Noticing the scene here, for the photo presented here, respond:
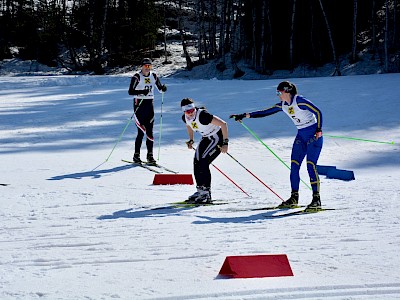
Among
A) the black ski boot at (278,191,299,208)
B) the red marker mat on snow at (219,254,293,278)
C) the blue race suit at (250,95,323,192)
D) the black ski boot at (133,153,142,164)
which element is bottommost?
the black ski boot at (133,153,142,164)

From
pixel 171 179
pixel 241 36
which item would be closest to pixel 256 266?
pixel 171 179

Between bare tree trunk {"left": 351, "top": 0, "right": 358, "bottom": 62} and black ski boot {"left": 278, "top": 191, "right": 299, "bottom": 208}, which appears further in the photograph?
bare tree trunk {"left": 351, "top": 0, "right": 358, "bottom": 62}

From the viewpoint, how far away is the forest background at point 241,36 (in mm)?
30500

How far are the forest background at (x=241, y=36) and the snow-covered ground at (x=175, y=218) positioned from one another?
14263 mm

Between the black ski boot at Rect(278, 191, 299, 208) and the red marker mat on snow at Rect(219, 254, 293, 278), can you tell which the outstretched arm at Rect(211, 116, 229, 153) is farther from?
the red marker mat on snow at Rect(219, 254, 293, 278)

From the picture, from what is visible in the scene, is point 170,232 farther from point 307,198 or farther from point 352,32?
point 352,32

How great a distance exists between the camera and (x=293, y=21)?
2978cm

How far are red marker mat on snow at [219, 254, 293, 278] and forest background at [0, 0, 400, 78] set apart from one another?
23858 mm

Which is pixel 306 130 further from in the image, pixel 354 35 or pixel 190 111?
pixel 354 35

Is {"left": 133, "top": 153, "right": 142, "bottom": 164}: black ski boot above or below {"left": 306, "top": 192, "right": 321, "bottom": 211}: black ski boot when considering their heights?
below

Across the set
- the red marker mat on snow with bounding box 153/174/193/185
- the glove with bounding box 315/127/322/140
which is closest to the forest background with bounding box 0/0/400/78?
the red marker mat on snow with bounding box 153/174/193/185

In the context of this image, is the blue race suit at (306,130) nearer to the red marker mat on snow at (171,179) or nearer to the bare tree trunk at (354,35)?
the red marker mat on snow at (171,179)

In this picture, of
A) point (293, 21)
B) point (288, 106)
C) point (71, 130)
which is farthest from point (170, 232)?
point (293, 21)

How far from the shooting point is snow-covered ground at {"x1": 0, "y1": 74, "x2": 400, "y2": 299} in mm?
4652
